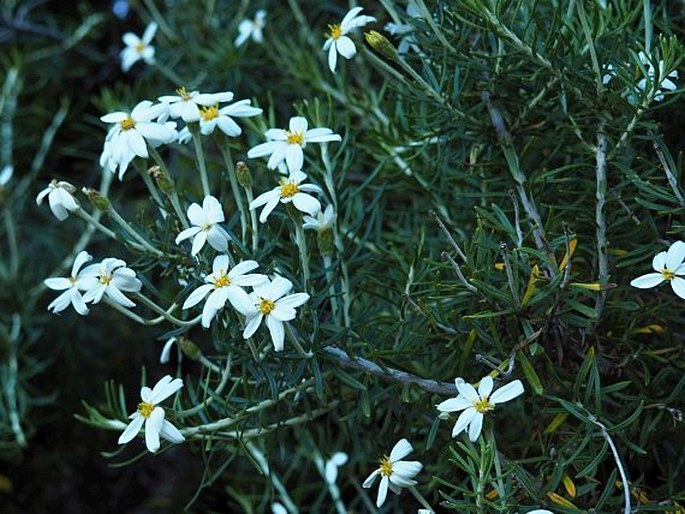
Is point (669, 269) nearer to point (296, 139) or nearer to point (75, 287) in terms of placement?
point (296, 139)

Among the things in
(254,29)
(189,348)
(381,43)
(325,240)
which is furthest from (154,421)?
(254,29)

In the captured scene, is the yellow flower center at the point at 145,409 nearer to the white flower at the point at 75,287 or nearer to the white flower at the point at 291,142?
the white flower at the point at 75,287

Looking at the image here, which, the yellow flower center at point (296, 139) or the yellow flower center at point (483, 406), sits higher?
the yellow flower center at point (296, 139)

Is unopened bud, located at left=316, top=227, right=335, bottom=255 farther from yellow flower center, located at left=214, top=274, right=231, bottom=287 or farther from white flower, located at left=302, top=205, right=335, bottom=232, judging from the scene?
yellow flower center, located at left=214, top=274, right=231, bottom=287

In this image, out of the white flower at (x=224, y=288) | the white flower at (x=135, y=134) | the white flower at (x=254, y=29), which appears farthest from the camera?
the white flower at (x=254, y=29)

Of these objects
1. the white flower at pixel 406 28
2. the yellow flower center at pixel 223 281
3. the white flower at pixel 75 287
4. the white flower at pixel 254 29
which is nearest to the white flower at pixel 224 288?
the yellow flower center at pixel 223 281

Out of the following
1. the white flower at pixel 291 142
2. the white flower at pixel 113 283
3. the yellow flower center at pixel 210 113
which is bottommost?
the white flower at pixel 113 283

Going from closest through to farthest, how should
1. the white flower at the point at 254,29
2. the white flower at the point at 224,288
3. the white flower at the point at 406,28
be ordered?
the white flower at the point at 224,288
the white flower at the point at 406,28
the white flower at the point at 254,29

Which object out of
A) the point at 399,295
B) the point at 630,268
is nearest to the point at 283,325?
the point at 399,295
